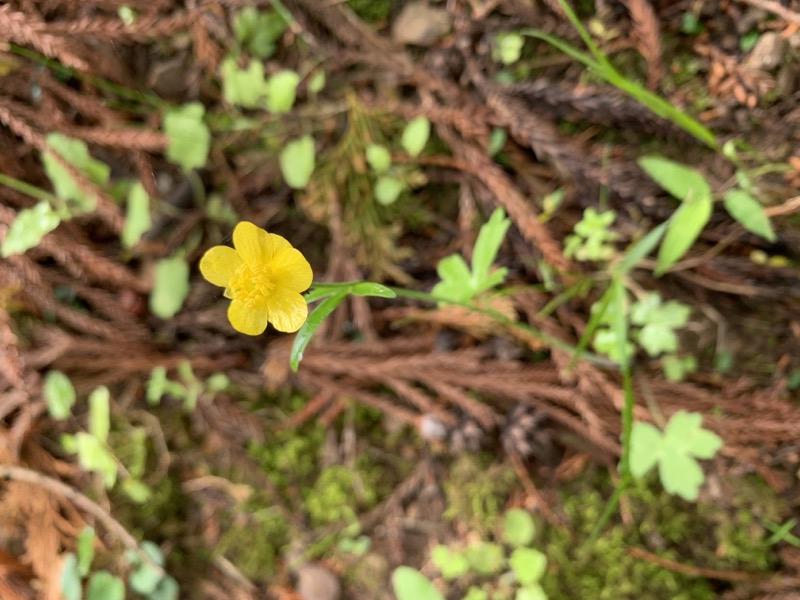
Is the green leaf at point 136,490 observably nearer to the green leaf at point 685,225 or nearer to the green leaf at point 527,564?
the green leaf at point 527,564

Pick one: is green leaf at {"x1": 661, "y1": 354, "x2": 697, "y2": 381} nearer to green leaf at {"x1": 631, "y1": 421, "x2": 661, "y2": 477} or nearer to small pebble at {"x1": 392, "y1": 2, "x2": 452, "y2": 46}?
green leaf at {"x1": 631, "y1": 421, "x2": 661, "y2": 477}

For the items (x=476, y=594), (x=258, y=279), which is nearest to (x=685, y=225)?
(x=258, y=279)

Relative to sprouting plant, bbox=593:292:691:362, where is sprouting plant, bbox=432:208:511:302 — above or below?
above

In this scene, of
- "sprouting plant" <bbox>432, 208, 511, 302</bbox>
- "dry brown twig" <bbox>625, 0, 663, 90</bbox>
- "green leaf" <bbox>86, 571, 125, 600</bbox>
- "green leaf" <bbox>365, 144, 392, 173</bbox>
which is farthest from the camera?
"green leaf" <bbox>86, 571, 125, 600</bbox>

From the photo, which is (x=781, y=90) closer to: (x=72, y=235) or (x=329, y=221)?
(x=329, y=221)

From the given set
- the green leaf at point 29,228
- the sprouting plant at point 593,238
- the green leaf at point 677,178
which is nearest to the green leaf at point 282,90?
the green leaf at point 29,228

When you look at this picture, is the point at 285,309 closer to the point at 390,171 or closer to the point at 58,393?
the point at 390,171

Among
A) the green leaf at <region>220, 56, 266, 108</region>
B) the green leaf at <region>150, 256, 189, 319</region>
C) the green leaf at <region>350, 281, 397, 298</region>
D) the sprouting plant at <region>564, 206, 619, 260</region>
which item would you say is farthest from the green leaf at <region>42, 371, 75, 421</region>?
the sprouting plant at <region>564, 206, 619, 260</region>
